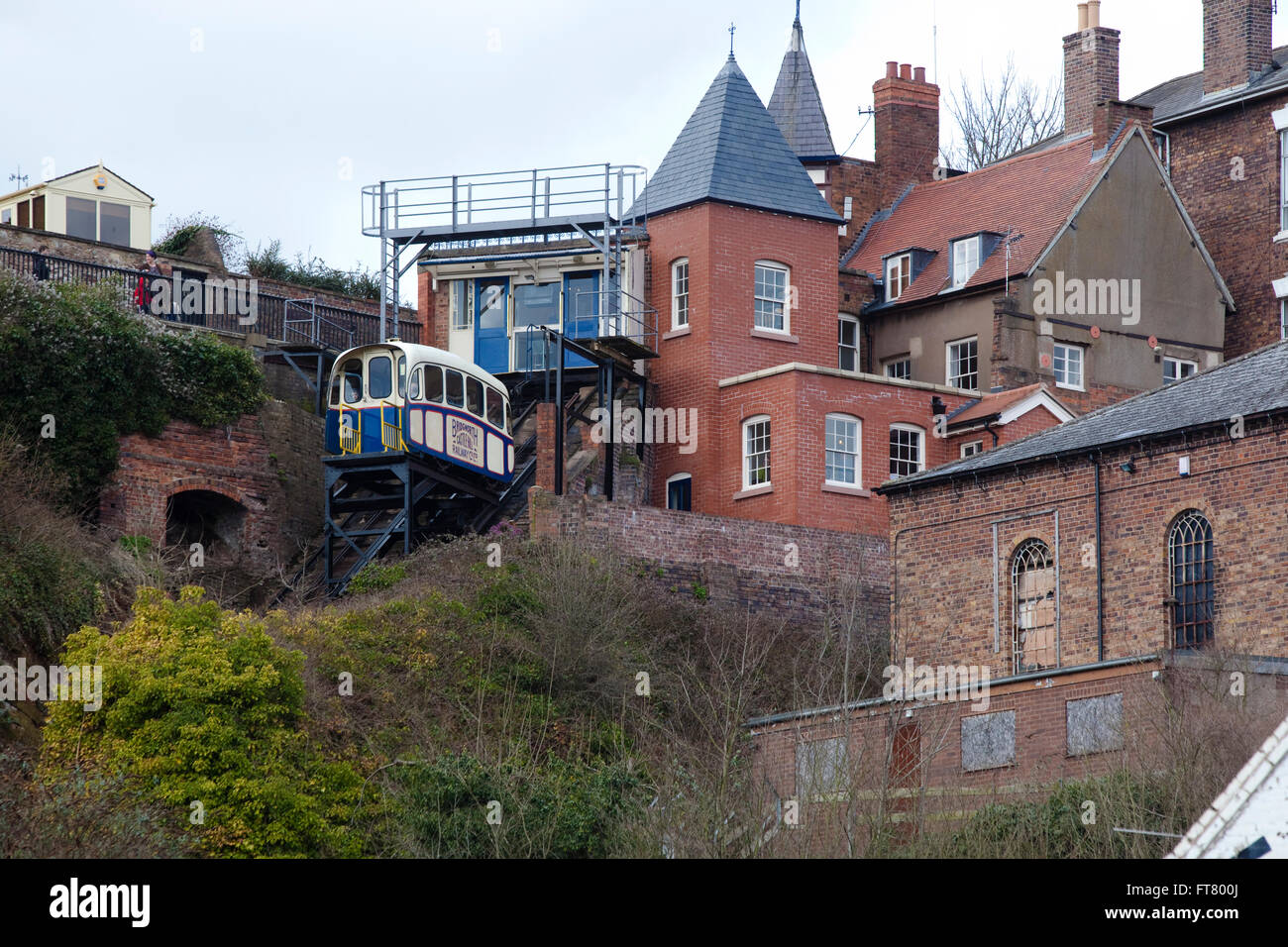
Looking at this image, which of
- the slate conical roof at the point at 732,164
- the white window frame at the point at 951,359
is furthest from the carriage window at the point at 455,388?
the white window frame at the point at 951,359

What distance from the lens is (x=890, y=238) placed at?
159 feet

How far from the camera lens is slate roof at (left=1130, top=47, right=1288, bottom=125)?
4616cm

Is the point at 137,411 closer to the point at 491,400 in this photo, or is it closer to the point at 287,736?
the point at 491,400

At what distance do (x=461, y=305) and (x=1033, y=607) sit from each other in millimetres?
16543

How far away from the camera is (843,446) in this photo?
39938mm

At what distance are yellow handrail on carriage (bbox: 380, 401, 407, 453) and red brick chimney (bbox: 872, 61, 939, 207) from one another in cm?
1888

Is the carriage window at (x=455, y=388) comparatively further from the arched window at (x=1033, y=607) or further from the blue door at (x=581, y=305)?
the arched window at (x=1033, y=607)

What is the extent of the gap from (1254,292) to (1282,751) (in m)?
29.3

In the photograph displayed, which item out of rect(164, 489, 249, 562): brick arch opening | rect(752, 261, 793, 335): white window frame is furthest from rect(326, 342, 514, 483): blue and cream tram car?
rect(752, 261, 793, 335): white window frame

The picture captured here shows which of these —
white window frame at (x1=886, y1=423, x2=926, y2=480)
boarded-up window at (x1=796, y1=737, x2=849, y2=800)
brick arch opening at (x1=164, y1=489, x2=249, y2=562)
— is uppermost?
white window frame at (x1=886, y1=423, x2=926, y2=480)

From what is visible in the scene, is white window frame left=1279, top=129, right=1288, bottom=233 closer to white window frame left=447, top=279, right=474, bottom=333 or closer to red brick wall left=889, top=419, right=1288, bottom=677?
red brick wall left=889, top=419, right=1288, bottom=677

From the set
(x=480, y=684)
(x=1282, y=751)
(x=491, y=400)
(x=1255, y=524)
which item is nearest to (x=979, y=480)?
(x=1255, y=524)

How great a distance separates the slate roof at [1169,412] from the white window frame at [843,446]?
20.8 ft

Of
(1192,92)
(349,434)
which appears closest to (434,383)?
(349,434)
